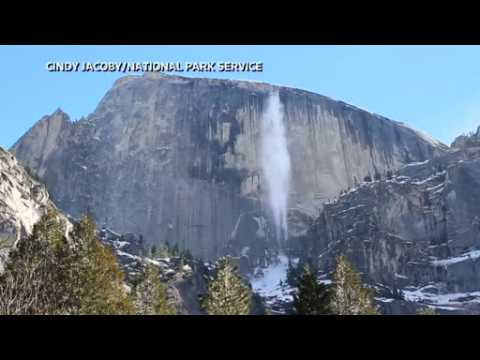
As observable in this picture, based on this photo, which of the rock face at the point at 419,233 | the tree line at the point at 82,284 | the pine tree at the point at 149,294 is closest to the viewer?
the tree line at the point at 82,284

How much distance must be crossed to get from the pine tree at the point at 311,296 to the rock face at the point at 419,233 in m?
124

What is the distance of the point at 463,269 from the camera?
545ft

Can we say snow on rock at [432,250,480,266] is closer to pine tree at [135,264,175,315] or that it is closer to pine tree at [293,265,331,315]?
pine tree at [135,264,175,315]

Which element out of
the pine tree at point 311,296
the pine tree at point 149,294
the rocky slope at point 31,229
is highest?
the rocky slope at point 31,229

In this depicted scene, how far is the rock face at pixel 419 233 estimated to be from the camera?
550ft

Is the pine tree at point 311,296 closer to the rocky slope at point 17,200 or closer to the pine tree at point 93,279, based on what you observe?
the pine tree at point 93,279

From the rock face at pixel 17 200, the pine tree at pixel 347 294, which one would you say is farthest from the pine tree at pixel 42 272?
the rock face at pixel 17 200

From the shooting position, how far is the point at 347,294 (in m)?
47.8

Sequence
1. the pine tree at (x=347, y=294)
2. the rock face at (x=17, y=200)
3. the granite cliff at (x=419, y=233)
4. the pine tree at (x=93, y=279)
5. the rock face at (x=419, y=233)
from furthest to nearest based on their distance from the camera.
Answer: the rock face at (x=419, y=233), the granite cliff at (x=419, y=233), the rock face at (x=17, y=200), the pine tree at (x=347, y=294), the pine tree at (x=93, y=279)

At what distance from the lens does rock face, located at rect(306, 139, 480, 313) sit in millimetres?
167500

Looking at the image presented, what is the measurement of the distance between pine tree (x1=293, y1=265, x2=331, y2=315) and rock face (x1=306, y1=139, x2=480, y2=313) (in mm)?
124309

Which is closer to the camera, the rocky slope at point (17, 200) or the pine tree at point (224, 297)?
the pine tree at point (224, 297)
